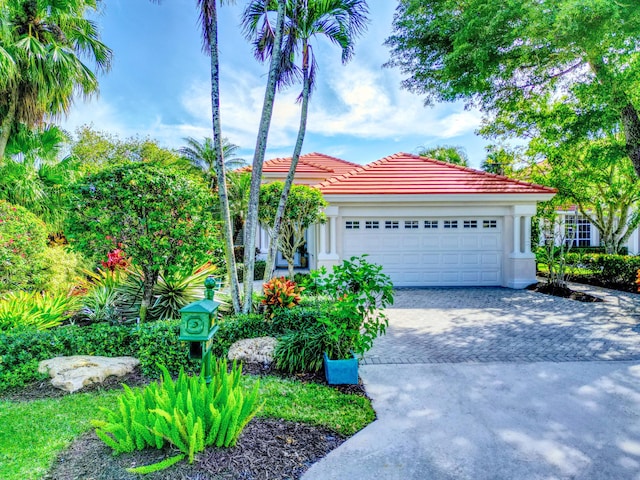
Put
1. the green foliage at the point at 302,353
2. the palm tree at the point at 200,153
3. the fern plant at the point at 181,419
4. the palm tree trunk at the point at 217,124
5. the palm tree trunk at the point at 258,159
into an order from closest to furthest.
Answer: the fern plant at the point at 181,419 → the green foliage at the point at 302,353 → the palm tree trunk at the point at 217,124 → the palm tree trunk at the point at 258,159 → the palm tree at the point at 200,153

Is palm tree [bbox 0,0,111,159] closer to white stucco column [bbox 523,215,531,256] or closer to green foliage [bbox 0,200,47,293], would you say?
green foliage [bbox 0,200,47,293]

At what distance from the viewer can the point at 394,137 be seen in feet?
60.4

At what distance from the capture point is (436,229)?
11359 millimetres

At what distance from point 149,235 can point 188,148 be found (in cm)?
1648

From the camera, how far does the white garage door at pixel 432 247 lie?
11.3 metres

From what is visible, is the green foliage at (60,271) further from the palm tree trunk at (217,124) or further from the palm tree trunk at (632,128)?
the palm tree trunk at (632,128)

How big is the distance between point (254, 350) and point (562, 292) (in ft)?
31.0

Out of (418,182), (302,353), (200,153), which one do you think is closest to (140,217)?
(302,353)

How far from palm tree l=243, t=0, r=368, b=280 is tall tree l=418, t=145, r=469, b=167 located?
667 inches

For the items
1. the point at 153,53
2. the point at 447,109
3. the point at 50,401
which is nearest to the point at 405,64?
the point at 447,109

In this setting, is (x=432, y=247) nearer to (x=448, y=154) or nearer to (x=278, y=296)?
(x=278, y=296)

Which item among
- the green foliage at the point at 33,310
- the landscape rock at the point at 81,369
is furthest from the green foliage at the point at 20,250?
the landscape rock at the point at 81,369

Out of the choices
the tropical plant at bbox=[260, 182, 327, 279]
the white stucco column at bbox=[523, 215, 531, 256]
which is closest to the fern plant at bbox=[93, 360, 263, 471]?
the tropical plant at bbox=[260, 182, 327, 279]

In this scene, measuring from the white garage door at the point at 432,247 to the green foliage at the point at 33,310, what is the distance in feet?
25.0
